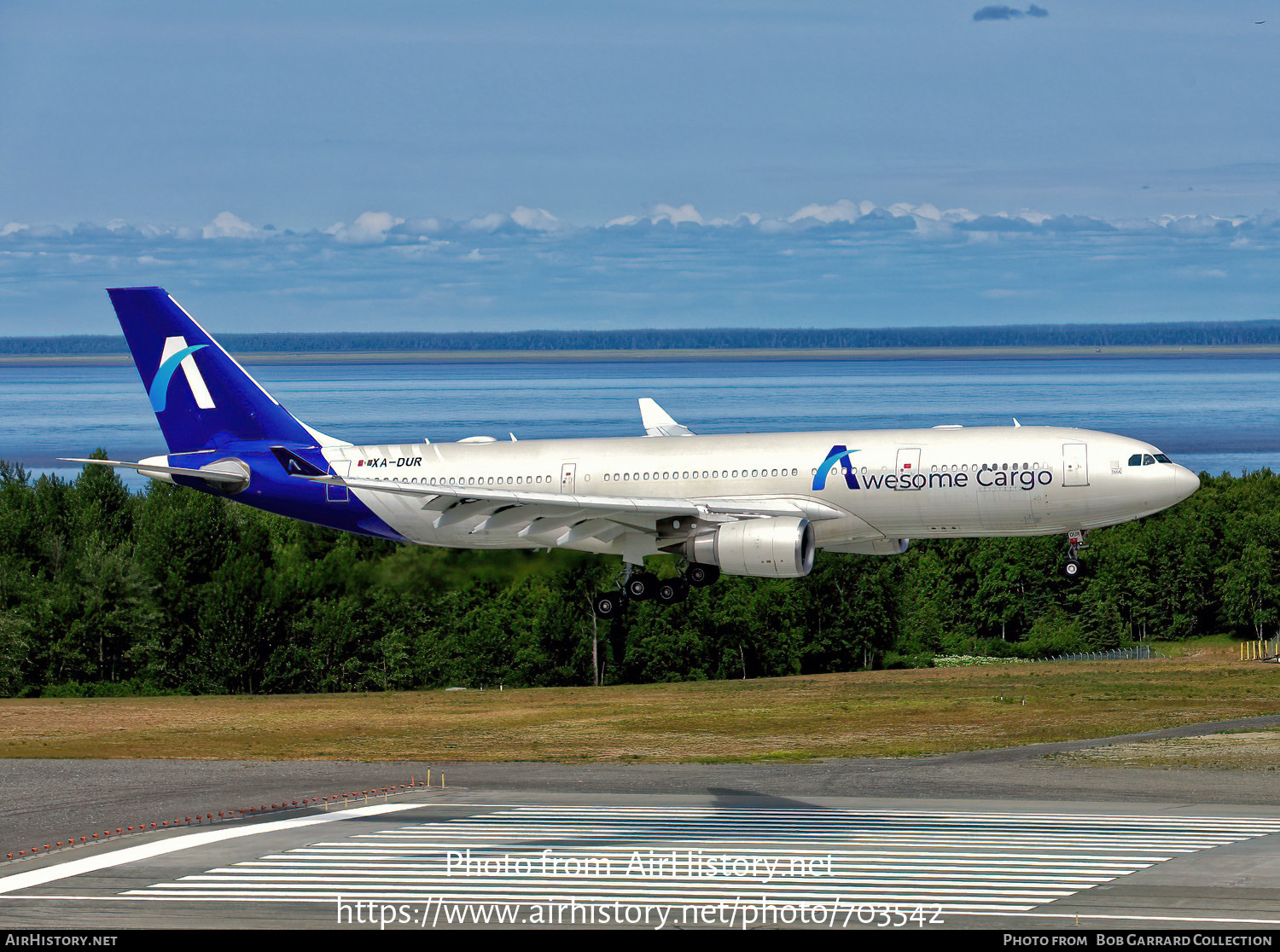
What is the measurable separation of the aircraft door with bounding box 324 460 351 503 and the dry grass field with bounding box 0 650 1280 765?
9.91m

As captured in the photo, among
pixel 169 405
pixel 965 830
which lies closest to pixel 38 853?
pixel 965 830

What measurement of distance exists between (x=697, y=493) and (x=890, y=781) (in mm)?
14713

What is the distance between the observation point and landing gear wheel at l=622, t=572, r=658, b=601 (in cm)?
5712

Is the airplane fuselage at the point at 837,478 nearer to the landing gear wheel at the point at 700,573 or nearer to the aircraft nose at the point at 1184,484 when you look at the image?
the aircraft nose at the point at 1184,484

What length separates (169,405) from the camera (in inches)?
2527

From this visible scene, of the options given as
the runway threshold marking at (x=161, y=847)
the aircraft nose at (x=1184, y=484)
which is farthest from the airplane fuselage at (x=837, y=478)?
the runway threshold marking at (x=161, y=847)

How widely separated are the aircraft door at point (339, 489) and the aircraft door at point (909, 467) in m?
22.1

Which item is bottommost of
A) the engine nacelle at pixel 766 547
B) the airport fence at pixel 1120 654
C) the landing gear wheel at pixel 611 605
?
the airport fence at pixel 1120 654

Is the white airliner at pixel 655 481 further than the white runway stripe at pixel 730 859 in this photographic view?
Yes

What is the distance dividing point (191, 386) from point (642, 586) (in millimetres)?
21430

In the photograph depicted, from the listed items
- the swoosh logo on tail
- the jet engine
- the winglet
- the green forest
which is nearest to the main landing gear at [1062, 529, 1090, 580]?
the jet engine

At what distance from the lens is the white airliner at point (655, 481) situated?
53.2 meters

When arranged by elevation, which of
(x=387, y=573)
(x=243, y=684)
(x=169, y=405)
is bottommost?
(x=243, y=684)
